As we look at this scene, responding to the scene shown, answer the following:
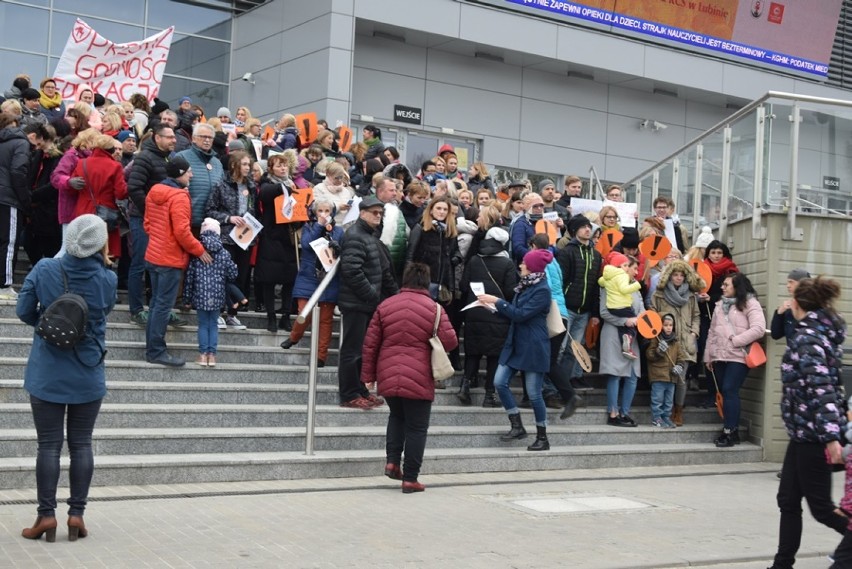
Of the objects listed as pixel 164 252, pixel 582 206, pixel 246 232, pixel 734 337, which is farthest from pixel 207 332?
pixel 582 206

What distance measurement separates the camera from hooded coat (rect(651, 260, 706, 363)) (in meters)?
13.2

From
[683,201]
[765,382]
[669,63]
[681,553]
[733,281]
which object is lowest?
[681,553]

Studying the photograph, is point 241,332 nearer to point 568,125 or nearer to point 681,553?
point 681,553

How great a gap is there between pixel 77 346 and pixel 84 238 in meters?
0.70

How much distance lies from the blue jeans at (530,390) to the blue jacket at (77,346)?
4742 millimetres

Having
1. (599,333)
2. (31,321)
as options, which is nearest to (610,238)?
(599,333)

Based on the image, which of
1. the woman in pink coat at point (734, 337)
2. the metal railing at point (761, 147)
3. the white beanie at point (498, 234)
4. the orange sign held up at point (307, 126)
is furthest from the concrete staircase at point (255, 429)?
the orange sign held up at point (307, 126)

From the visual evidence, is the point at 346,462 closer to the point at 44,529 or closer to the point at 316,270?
the point at 316,270

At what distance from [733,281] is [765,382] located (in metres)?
1.24

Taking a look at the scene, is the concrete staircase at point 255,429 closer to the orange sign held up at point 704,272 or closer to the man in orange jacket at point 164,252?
the man in orange jacket at point 164,252

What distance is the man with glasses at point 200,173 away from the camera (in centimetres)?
1228

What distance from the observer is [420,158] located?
25156 millimetres

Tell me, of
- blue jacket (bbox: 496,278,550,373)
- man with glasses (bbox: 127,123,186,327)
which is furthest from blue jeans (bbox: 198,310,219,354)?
blue jacket (bbox: 496,278,550,373)

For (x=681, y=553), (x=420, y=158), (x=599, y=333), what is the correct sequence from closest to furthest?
(x=681, y=553), (x=599, y=333), (x=420, y=158)
